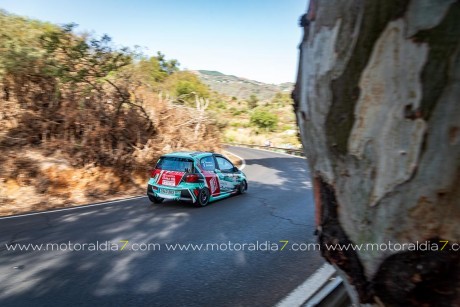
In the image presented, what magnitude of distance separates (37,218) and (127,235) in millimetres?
2969

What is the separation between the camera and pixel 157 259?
5516 mm

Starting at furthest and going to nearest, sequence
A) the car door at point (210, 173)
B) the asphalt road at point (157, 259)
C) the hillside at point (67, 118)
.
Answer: the hillside at point (67, 118), the car door at point (210, 173), the asphalt road at point (157, 259)

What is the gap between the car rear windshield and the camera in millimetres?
9406

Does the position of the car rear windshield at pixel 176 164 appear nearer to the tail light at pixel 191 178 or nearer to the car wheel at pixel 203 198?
the tail light at pixel 191 178

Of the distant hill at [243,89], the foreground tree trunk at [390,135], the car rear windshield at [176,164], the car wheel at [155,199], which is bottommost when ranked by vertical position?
the car wheel at [155,199]

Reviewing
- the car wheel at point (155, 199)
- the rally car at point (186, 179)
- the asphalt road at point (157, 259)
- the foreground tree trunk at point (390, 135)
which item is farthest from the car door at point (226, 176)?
the foreground tree trunk at point (390, 135)

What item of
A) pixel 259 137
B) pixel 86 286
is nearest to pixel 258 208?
pixel 86 286

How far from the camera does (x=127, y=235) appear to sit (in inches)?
269

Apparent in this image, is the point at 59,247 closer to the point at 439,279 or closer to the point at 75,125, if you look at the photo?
the point at 439,279

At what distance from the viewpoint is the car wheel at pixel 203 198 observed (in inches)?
373

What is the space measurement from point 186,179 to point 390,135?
8243mm

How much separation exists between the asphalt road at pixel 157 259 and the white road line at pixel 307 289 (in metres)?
0.13

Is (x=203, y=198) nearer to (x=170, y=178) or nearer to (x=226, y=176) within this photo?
(x=170, y=178)

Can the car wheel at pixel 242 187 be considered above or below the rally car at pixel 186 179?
below
